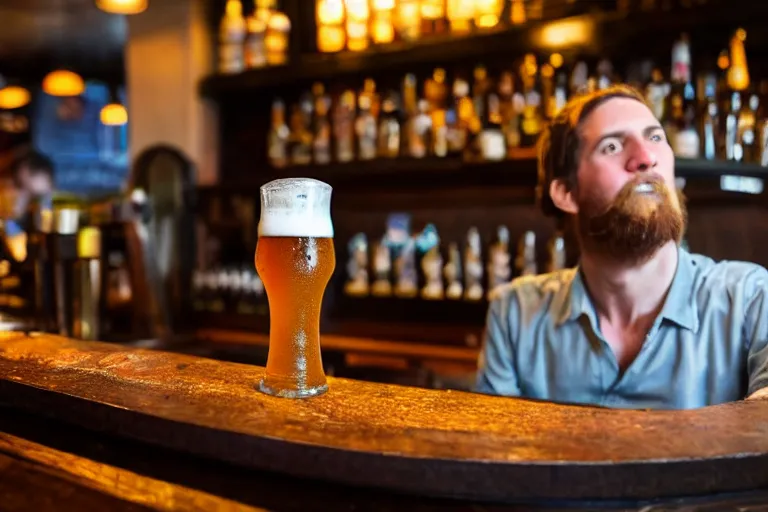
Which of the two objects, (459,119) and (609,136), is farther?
(459,119)

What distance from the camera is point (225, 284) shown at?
3797 mm

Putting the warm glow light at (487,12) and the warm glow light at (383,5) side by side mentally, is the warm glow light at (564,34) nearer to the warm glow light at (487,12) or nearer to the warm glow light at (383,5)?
the warm glow light at (487,12)

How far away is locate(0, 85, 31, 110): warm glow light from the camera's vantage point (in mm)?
7070

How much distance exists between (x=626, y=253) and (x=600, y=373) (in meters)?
0.26

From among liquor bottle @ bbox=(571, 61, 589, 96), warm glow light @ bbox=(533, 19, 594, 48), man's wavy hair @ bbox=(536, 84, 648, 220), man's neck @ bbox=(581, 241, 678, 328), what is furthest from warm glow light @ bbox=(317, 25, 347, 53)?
man's neck @ bbox=(581, 241, 678, 328)

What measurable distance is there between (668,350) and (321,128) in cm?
247

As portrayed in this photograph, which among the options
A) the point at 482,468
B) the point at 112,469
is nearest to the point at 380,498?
the point at 482,468

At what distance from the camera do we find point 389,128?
3.36m

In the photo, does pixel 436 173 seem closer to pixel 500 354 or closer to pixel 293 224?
pixel 500 354

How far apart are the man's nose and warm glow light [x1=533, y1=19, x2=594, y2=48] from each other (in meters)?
1.36

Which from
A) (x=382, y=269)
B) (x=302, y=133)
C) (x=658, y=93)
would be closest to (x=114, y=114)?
(x=302, y=133)

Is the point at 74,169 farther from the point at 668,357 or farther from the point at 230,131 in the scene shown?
the point at 668,357

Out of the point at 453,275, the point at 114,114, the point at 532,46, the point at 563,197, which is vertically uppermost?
the point at 114,114

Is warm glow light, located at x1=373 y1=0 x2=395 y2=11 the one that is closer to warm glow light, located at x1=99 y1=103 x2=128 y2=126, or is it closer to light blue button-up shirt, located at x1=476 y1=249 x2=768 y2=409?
light blue button-up shirt, located at x1=476 y1=249 x2=768 y2=409
